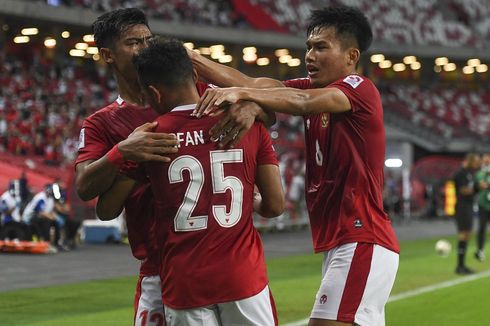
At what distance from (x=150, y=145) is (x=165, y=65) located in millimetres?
357

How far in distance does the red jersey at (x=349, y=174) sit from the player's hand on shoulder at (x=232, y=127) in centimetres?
97

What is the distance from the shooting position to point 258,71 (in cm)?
4841

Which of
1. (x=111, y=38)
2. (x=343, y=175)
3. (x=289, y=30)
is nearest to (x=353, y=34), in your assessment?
(x=343, y=175)

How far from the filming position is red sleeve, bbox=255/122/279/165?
4.48 metres

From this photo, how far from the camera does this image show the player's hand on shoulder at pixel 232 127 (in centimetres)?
425

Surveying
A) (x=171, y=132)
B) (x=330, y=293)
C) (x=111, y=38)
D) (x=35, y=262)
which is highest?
(x=111, y=38)

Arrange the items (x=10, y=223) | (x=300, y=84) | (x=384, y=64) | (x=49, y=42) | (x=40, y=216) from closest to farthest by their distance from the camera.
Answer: (x=300, y=84) < (x=40, y=216) < (x=10, y=223) < (x=49, y=42) < (x=384, y=64)

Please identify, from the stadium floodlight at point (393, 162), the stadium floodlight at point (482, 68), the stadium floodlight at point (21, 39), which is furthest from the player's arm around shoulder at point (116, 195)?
the stadium floodlight at point (482, 68)

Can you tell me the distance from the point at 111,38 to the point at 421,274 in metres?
12.5

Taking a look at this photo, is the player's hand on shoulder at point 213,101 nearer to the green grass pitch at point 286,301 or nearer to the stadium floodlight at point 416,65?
the green grass pitch at point 286,301

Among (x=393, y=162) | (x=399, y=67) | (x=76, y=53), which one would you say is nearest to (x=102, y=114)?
(x=393, y=162)

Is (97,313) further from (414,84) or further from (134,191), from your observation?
(414,84)

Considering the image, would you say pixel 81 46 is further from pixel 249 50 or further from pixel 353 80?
pixel 353 80

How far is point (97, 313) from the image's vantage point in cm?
1155
